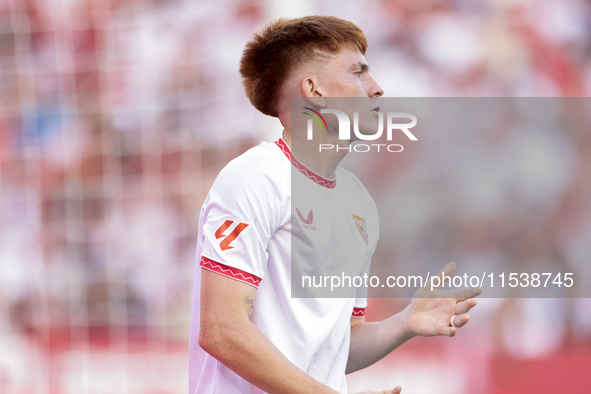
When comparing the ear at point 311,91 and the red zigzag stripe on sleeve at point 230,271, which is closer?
the red zigzag stripe on sleeve at point 230,271

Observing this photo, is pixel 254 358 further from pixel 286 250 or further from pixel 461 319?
pixel 461 319

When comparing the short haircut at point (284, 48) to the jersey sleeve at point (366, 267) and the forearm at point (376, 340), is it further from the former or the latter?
the forearm at point (376, 340)

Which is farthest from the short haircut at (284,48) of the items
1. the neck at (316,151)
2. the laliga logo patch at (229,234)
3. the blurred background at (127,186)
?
the blurred background at (127,186)

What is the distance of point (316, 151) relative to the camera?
1389 millimetres

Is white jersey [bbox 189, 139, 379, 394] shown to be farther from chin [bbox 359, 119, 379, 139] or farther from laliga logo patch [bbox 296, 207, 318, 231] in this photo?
chin [bbox 359, 119, 379, 139]

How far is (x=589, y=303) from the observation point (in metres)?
4.06

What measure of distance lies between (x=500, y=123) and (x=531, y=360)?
1631 millimetres

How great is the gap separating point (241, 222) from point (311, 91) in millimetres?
448

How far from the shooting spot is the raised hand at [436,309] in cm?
138

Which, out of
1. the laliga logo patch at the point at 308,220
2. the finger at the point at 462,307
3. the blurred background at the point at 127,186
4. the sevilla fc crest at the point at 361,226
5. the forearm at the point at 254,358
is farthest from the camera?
the blurred background at the point at 127,186


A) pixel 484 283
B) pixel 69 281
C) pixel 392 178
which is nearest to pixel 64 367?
pixel 69 281

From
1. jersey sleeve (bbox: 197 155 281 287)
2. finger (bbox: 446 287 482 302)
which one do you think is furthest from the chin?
finger (bbox: 446 287 482 302)

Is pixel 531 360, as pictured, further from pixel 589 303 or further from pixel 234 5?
pixel 234 5

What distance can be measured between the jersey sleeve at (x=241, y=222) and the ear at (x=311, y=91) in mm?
295
